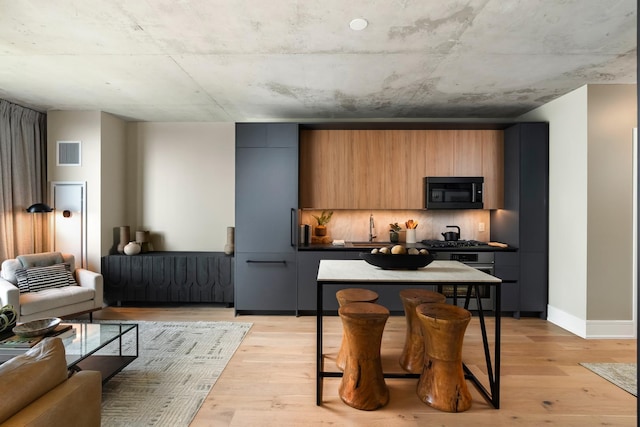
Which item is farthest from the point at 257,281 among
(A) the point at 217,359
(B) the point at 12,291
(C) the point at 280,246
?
(B) the point at 12,291

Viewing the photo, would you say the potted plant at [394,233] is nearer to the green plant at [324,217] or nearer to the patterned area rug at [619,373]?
the green plant at [324,217]

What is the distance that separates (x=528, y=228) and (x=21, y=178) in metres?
6.34

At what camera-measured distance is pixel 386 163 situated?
4.48 metres

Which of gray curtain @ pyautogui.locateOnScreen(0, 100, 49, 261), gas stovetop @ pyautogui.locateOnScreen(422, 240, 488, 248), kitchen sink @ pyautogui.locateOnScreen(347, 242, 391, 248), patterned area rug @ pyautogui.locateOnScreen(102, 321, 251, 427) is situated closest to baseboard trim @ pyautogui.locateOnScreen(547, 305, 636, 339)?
gas stovetop @ pyautogui.locateOnScreen(422, 240, 488, 248)

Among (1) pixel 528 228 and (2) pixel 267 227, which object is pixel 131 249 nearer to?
(2) pixel 267 227

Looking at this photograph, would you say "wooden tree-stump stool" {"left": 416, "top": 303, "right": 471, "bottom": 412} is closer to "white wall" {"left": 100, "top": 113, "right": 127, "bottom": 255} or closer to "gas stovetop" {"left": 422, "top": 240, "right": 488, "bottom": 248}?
"gas stovetop" {"left": 422, "top": 240, "right": 488, "bottom": 248}

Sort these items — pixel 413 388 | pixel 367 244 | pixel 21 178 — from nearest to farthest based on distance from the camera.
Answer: pixel 413 388
pixel 21 178
pixel 367 244

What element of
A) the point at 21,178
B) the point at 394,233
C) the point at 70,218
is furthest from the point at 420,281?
the point at 21,178

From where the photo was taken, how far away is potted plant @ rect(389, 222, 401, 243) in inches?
184

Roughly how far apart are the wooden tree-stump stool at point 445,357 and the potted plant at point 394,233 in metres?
2.30

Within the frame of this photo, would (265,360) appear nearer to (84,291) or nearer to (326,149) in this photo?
(84,291)

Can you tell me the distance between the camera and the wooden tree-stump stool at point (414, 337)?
2.76 m

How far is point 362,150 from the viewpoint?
4480mm

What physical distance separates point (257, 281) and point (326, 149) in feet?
6.30
